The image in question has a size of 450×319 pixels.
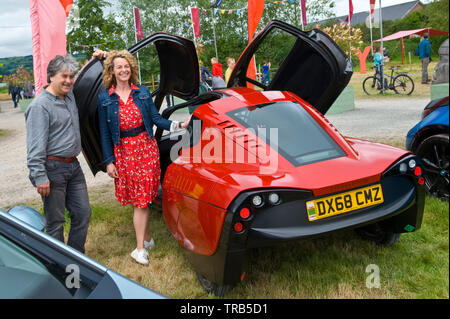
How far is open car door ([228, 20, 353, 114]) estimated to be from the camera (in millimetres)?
4195

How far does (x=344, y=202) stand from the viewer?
262cm

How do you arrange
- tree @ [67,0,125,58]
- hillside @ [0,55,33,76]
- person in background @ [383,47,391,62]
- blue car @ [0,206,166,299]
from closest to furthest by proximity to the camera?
blue car @ [0,206,166,299]
person in background @ [383,47,391,62]
tree @ [67,0,125,58]
hillside @ [0,55,33,76]

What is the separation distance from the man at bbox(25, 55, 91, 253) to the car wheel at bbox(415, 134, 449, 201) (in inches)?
123

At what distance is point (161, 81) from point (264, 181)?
9.20 ft

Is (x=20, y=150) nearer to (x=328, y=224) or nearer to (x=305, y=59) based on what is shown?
(x=305, y=59)

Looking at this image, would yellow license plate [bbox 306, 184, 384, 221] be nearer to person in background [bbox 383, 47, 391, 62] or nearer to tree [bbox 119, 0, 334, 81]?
person in background [bbox 383, 47, 391, 62]

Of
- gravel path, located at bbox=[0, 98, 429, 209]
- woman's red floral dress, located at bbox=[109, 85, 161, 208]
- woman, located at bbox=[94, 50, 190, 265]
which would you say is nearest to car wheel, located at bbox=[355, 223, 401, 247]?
woman, located at bbox=[94, 50, 190, 265]

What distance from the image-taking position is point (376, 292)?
2805 millimetres

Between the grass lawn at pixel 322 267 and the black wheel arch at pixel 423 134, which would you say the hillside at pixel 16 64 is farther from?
the black wheel arch at pixel 423 134

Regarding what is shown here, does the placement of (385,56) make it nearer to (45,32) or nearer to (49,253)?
(45,32)

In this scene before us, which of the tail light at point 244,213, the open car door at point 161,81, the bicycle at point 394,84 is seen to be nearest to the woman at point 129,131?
the open car door at point 161,81

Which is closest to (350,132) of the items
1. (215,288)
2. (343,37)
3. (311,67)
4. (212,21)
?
(311,67)
